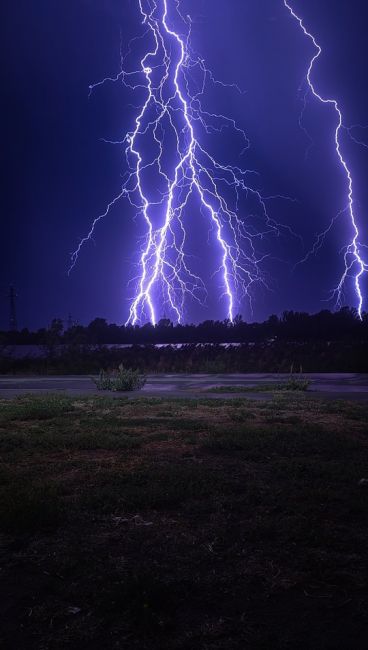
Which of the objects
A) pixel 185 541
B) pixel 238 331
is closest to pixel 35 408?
pixel 185 541

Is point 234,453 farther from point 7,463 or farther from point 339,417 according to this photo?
point 339,417

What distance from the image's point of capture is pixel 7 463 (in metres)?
5.37

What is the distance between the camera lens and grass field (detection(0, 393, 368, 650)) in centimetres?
230

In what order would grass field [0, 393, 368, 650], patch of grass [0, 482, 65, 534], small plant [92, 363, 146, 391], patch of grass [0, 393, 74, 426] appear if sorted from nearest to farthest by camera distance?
grass field [0, 393, 368, 650], patch of grass [0, 482, 65, 534], patch of grass [0, 393, 74, 426], small plant [92, 363, 146, 391]

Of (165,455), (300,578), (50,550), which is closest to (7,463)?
(165,455)

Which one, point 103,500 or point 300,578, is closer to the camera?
point 300,578

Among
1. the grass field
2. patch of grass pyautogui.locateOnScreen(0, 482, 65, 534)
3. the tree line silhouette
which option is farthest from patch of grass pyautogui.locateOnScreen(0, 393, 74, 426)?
the tree line silhouette

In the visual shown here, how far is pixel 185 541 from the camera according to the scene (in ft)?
10.8

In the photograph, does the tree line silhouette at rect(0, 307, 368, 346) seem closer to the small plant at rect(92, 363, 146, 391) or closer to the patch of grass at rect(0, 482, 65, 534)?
the small plant at rect(92, 363, 146, 391)

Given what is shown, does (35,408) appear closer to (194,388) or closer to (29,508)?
(194,388)

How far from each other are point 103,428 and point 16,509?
11.8 feet

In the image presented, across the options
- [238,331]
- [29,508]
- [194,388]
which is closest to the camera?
[29,508]

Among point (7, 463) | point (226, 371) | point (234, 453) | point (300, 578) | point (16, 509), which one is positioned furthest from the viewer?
point (226, 371)

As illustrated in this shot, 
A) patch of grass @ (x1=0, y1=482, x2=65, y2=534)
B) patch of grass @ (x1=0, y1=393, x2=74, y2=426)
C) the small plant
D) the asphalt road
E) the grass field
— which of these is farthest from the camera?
the small plant
